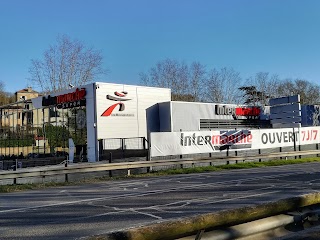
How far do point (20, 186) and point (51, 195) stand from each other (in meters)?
3.57

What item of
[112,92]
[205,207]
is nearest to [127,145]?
[112,92]

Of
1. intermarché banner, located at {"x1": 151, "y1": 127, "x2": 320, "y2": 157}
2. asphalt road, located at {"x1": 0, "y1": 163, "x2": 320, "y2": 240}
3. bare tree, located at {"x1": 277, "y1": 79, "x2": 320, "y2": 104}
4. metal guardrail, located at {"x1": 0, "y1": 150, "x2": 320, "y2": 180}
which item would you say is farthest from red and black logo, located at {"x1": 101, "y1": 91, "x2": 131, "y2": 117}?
bare tree, located at {"x1": 277, "y1": 79, "x2": 320, "y2": 104}

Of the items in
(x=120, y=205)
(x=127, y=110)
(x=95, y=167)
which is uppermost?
(x=127, y=110)

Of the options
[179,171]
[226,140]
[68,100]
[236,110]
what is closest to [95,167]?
[179,171]

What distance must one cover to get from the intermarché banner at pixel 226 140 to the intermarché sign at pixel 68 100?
9320 millimetres

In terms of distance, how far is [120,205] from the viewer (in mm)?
9883

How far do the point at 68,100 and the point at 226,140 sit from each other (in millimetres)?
13059

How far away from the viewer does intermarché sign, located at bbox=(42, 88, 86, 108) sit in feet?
96.6

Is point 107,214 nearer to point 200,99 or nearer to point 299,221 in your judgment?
point 299,221

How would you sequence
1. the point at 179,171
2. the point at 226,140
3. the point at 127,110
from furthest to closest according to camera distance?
the point at 127,110
the point at 226,140
the point at 179,171

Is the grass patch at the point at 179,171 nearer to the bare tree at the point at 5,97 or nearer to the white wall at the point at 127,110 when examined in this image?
the white wall at the point at 127,110

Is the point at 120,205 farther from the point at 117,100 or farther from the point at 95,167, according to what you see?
the point at 117,100

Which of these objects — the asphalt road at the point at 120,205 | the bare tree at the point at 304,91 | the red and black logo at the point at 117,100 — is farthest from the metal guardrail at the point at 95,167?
the bare tree at the point at 304,91

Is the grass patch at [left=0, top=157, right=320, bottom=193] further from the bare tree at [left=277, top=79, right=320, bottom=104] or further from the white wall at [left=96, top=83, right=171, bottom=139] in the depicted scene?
the bare tree at [left=277, top=79, right=320, bottom=104]
